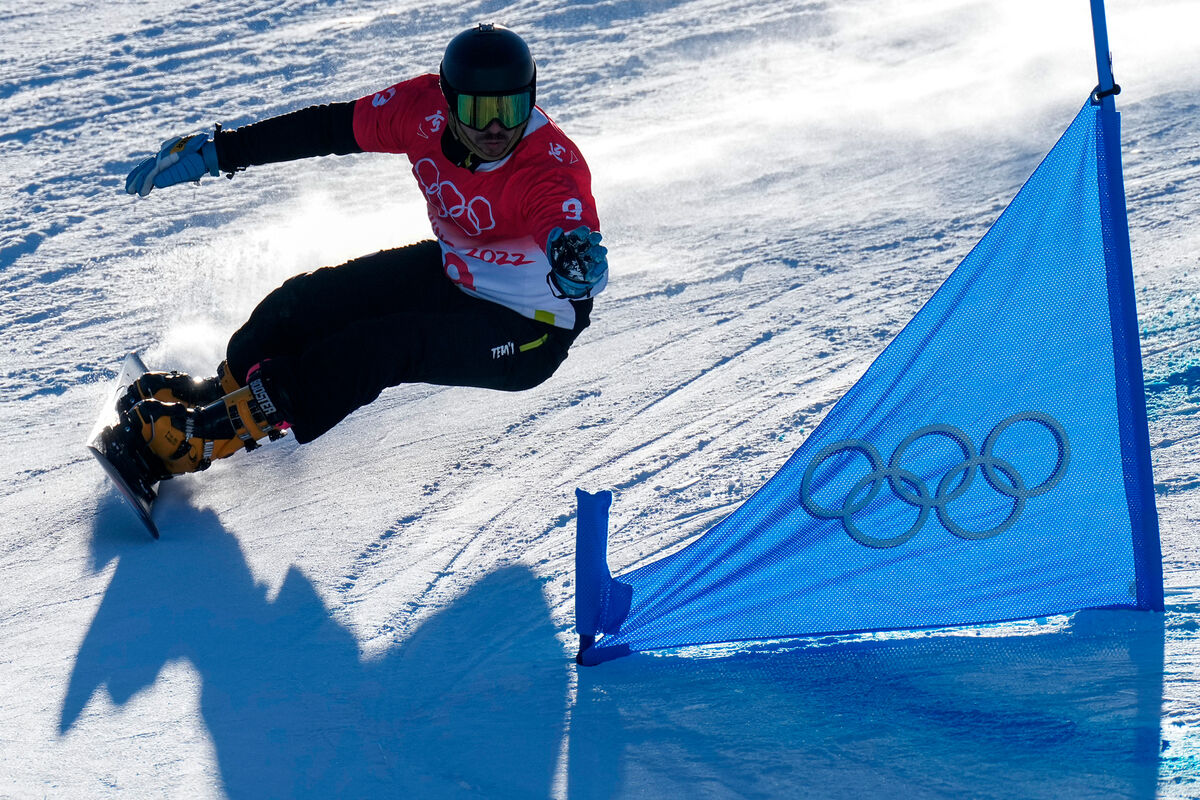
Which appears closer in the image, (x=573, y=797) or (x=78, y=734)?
(x=573, y=797)

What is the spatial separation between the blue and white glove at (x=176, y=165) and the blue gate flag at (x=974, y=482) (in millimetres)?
1900

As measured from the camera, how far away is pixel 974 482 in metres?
2.57

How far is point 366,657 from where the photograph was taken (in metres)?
2.71

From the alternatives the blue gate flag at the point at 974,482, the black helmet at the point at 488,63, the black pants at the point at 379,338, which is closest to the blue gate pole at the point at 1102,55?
the blue gate flag at the point at 974,482

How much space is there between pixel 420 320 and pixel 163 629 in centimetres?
107

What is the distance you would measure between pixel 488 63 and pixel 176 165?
1.15m

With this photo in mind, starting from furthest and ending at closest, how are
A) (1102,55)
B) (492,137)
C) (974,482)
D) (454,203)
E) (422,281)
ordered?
1. (422,281)
2. (454,203)
3. (492,137)
4. (974,482)
5. (1102,55)

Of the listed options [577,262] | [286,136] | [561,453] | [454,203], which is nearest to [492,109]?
[454,203]

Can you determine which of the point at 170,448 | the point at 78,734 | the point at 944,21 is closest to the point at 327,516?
the point at 170,448

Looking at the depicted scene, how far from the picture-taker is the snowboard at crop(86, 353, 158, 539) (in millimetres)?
3182

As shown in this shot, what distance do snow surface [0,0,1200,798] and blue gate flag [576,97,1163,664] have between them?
0.10m

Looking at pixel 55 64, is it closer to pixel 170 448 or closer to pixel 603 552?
pixel 170 448

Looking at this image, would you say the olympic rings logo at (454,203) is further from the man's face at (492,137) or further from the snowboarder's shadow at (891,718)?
the snowboarder's shadow at (891,718)

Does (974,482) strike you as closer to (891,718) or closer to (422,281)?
(891,718)
